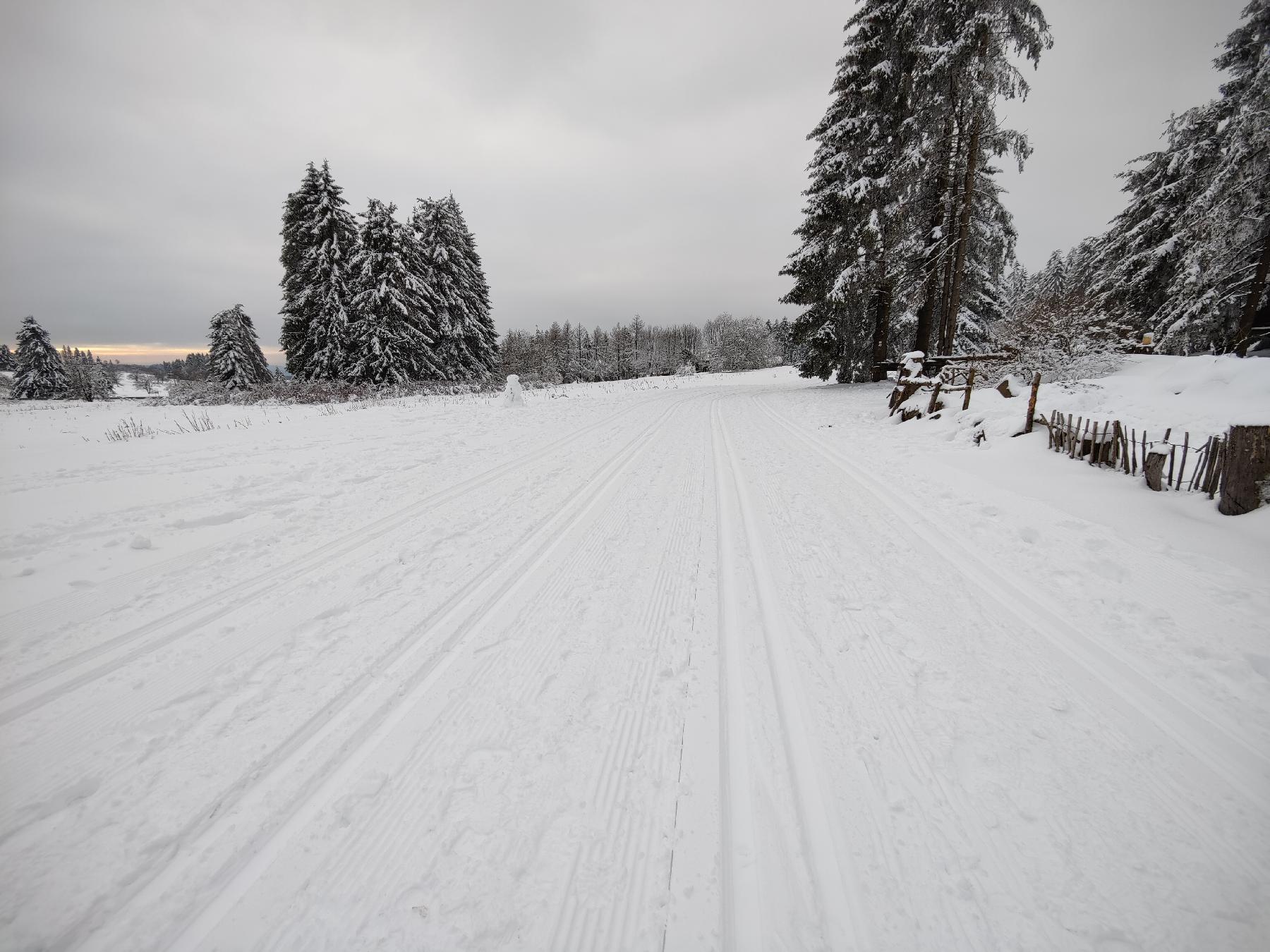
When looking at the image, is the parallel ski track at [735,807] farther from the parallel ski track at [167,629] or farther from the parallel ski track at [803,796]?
the parallel ski track at [167,629]

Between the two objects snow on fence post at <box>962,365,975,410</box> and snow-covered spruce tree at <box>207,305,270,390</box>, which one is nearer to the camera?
snow on fence post at <box>962,365,975,410</box>

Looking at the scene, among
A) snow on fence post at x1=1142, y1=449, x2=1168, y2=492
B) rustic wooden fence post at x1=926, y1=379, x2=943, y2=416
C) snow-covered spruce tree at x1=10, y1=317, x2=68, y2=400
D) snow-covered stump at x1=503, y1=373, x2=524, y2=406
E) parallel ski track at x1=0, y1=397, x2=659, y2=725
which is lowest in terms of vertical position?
parallel ski track at x1=0, y1=397, x2=659, y2=725

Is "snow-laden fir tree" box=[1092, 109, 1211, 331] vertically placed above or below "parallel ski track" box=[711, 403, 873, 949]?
above

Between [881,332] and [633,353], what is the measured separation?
55.2 metres

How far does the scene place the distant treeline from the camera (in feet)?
159

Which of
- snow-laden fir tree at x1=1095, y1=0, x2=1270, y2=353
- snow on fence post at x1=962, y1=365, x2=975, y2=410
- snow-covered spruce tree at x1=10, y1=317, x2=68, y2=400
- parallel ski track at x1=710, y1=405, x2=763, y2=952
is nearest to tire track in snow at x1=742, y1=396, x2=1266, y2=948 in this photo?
parallel ski track at x1=710, y1=405, x2=763, y2=952

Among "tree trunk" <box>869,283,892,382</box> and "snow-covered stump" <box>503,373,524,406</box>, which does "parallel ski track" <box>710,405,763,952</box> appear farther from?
"tree trunk" <box>869,283,892,382</box>

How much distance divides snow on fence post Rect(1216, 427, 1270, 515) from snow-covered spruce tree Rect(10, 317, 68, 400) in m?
52.8

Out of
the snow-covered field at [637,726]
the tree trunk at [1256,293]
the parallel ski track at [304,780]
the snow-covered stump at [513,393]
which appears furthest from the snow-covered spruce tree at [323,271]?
the tree trunk at [1256,293]

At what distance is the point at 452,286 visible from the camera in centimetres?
2473

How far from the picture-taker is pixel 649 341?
83188mm

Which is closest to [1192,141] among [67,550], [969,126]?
[969,126]

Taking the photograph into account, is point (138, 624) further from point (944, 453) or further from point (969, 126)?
point (969, 126)

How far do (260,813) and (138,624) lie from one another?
2.17 m
